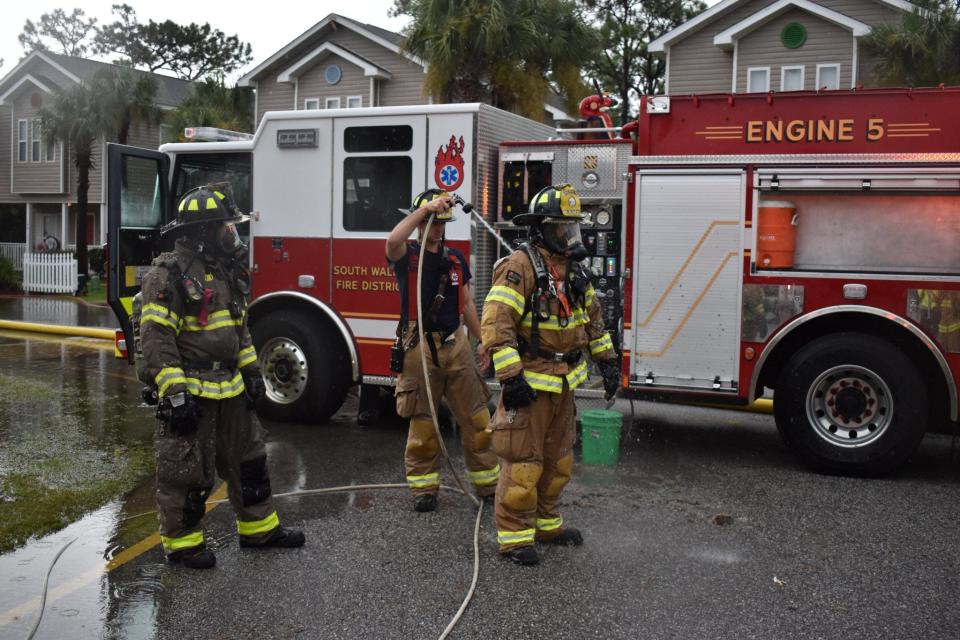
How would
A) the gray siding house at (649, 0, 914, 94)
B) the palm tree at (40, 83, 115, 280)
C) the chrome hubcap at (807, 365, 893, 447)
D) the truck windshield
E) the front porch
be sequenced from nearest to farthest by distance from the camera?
the chrome hubcap at (807, 365, 893, 447) < the truck windshield < the gray siding house at (649, 0, 914, 94) < the palm tree at (40, 83, 115, 280) < the front porch

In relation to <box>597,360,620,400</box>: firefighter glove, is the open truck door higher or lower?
higher

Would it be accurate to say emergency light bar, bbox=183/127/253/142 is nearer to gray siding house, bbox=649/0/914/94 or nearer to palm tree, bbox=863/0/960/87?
palm tree, bbox=863/0/960/87

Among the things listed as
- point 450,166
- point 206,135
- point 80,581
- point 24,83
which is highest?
point 24,83

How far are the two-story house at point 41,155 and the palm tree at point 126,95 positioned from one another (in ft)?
13.5

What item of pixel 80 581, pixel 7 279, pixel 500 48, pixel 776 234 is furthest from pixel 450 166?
pixel 7 279

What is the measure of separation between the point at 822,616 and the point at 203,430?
3018 millimetres

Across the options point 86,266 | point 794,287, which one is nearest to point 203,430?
point 794,287

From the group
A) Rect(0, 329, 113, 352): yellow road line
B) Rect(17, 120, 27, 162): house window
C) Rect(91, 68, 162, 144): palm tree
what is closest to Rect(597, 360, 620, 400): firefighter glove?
Rect(0, 329, 113, 352): yellow road line

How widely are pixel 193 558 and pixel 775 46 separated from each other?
19435 mm

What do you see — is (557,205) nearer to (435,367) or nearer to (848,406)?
(435,367)

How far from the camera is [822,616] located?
4.32 metres

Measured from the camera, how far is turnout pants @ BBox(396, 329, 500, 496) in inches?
230

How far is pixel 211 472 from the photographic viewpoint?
491 cm

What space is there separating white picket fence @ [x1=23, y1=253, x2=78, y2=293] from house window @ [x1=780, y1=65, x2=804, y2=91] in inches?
649
